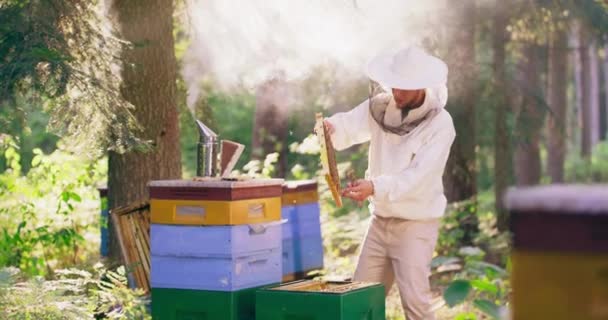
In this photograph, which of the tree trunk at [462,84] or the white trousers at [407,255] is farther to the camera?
the tree trunk at [462,84]

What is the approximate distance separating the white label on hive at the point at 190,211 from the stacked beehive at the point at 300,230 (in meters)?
1.04

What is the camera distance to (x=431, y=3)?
27.6 ft

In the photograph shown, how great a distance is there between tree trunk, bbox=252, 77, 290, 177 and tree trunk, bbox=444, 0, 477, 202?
3.73 m

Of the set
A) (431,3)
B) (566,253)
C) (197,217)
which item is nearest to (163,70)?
(197,217)

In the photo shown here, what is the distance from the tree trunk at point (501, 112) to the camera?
9.27 m

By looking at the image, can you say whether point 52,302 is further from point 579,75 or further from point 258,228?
point 579,75

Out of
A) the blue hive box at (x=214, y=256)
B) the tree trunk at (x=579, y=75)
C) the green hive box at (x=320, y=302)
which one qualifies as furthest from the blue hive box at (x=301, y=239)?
the tree trunk at (x=579, y=75)

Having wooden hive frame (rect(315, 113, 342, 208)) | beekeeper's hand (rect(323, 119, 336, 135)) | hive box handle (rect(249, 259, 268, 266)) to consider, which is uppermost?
beekeeper's hand (rect(323, 119, 336, 135))

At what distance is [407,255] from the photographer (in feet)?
16.1

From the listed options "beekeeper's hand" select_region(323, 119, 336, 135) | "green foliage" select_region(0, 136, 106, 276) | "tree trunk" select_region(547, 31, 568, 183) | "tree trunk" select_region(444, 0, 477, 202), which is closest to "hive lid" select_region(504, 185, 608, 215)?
"beekeeper's hand" select_region(323, 119, 336, 135)

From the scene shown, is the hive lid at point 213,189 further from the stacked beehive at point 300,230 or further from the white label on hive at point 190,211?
the stacked beehive at point 300,230

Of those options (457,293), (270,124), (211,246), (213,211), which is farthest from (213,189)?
(270,124)

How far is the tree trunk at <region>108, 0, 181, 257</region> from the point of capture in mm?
6293

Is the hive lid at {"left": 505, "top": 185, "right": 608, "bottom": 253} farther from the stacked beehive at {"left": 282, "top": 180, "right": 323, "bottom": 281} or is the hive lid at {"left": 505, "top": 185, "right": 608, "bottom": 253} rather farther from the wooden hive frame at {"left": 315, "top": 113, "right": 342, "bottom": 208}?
the stacked beehive at {"left": 282, "top": 180, "right": 323, "bottom": 281}
